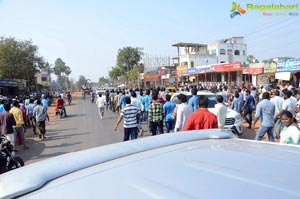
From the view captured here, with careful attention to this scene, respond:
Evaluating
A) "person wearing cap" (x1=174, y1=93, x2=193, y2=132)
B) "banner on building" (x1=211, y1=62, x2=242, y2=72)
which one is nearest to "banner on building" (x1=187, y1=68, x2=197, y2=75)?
"banner on building" (x1=211, y1=62, x2=242, y2=72)

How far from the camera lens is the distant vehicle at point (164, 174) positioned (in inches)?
46.4

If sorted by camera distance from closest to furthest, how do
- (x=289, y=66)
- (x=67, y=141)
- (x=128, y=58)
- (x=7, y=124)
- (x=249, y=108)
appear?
(x=7, y=124)
(x=67, y=141)
(x=249, y=108)
(x=289, y=66)
(x=128, y=58)

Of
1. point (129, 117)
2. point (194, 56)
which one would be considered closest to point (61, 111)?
point (129, 117)

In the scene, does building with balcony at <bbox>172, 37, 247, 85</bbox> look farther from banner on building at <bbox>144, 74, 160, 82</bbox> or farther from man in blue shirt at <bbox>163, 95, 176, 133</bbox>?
man in blue shirt at <bbox>163, 95, 176, 133</bbox>

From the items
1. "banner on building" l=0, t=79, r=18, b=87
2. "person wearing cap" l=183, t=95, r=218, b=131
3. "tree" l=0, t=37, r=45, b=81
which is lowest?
"person wearing cap" l=183, t=95, r=218, b=131

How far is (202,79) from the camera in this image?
1706 inches

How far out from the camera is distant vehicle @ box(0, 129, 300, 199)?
1.18m

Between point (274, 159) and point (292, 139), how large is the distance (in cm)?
328

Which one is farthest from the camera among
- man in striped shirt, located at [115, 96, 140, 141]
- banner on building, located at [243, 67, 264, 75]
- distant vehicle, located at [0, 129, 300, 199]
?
banner on building, located at [243, 67, 264, 75]

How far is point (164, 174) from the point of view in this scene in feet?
4.50

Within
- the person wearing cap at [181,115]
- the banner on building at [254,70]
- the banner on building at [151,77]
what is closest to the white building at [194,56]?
the banner on building at [151,77]

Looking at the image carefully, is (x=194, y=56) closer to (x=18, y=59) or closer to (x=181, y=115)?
(x=18, y=59)

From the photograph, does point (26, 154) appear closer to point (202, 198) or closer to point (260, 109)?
point (260, 109)

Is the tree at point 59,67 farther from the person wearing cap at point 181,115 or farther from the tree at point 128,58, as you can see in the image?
the person wearing cap at point 181,115
